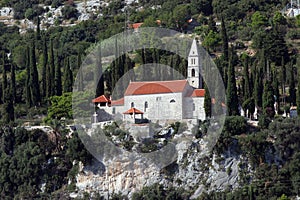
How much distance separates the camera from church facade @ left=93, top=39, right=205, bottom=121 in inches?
2266

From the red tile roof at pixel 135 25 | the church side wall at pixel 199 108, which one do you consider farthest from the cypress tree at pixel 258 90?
the red tile roof at pixel 135 25

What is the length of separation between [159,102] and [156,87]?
3.34 feet

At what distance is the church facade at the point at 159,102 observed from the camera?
57.6 meters

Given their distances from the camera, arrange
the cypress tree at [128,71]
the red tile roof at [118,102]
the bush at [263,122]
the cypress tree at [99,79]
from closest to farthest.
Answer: the bush at [263,122] → the red tile roof at [118,102] → the cypress tree at [99,79] → the cypress tree at [128,71]

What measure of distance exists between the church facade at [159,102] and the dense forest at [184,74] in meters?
1.69

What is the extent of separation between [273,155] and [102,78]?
45.0 ft

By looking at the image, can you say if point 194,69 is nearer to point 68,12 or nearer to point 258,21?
point 258,21

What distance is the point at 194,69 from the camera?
60.1 metres

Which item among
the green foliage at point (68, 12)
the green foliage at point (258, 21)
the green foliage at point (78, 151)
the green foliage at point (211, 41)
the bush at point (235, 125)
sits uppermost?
the green foliage at point (68, 12)

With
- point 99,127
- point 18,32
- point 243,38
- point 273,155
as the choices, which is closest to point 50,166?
point 99,127

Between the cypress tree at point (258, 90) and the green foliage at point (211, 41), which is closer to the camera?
the cypress tree at point (258, 90)

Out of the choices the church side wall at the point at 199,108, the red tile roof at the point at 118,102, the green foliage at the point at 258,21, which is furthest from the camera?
the green foliage at the point at 258,21

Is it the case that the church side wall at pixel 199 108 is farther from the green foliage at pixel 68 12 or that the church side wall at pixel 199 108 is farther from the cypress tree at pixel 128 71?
the green foliage at pixel 68 12

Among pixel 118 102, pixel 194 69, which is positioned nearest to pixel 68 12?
pixel 194 69
